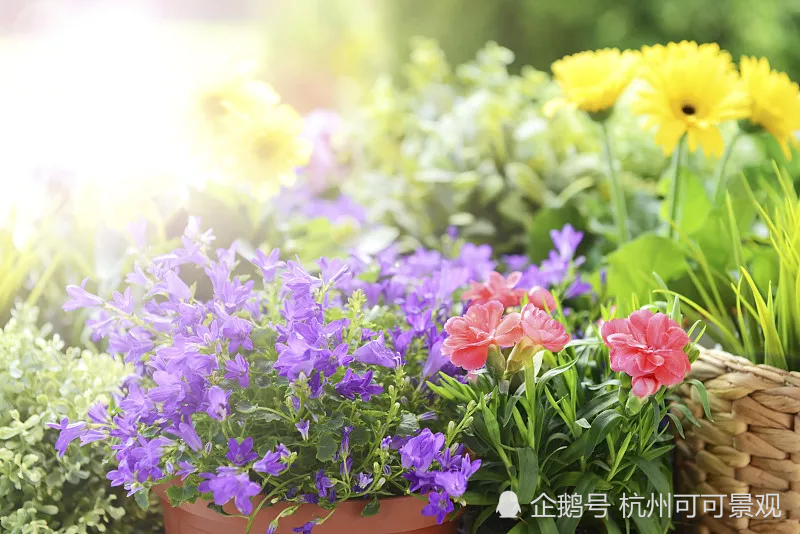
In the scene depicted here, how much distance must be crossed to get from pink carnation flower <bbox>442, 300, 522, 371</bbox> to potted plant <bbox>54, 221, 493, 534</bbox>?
0.14 ft

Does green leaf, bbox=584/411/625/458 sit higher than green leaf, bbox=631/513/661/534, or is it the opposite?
green leaf, bbox=584/411/625/458

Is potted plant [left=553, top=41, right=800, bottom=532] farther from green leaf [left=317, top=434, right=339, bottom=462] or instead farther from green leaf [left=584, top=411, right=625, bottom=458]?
green leaf [left=317, top=434, right=339, bottom=462]

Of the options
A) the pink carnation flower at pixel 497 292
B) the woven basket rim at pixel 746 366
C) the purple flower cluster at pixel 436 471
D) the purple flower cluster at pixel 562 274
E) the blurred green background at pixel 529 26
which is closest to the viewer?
the purple flower cluster at pixel 436 471

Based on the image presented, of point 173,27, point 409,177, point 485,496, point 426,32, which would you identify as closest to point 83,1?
point 173,27

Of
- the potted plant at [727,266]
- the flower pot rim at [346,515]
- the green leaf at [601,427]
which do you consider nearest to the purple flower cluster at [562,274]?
the potted plant at [727,266]

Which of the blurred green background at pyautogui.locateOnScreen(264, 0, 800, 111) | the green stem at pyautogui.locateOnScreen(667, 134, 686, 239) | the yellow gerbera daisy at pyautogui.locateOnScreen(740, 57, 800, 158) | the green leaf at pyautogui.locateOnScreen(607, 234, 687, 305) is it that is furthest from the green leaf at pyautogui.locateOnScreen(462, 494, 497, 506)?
the blurred green background at pyautogui.locateOnScreen(264, 0, 800, 111)

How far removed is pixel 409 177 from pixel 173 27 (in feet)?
4.71

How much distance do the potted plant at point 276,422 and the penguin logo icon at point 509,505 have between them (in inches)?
1.9

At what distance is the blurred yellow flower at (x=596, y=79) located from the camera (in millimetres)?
909

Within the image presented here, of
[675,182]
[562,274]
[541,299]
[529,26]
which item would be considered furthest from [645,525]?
[529,26]

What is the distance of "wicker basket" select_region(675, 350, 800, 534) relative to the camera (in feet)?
2.30

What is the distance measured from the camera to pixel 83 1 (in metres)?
1.87

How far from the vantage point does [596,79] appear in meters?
0.93

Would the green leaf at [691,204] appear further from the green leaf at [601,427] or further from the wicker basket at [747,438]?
the green leaf at [601,427]
